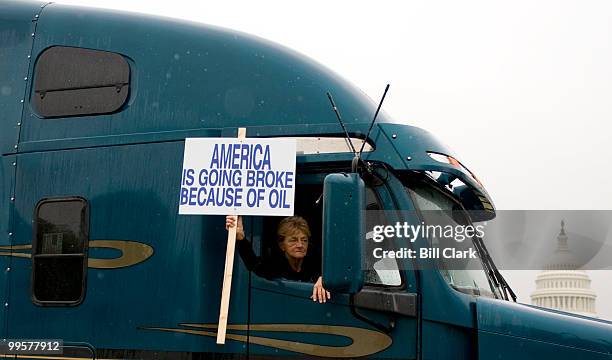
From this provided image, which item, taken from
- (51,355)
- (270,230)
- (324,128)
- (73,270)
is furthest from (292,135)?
(51,355)

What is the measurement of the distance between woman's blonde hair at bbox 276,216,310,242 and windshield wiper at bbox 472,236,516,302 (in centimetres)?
129

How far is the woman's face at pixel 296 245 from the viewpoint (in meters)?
6.10

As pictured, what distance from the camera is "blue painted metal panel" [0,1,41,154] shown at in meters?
6.76

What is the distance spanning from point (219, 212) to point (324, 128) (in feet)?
3.25

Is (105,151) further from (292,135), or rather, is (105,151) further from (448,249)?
(448,249)

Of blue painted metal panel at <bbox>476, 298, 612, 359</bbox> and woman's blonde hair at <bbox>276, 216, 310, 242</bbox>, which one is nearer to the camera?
blue painted metal panel at <bbox>476, 298, 612, 359</bbox>

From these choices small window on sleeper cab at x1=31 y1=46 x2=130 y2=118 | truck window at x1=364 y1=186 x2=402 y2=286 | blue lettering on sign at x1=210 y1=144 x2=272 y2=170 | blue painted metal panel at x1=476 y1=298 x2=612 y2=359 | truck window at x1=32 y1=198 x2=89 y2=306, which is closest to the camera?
blue painted metal panel at x1=476 y1=298 x2=612 y2=359

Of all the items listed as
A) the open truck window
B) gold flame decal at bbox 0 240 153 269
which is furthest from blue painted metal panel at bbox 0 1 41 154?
the open truck window

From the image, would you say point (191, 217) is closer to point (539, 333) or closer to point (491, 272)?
point (491, 272)

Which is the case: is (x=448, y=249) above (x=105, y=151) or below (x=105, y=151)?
below

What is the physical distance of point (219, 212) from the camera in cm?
611

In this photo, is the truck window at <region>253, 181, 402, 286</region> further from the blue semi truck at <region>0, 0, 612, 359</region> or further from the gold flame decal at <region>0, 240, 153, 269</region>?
the gold flame decal at <region>0, 240, 153, 269</region>

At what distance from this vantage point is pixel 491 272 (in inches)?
253

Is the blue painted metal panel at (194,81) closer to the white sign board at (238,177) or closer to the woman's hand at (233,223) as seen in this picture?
the white sign board at (238,177)
